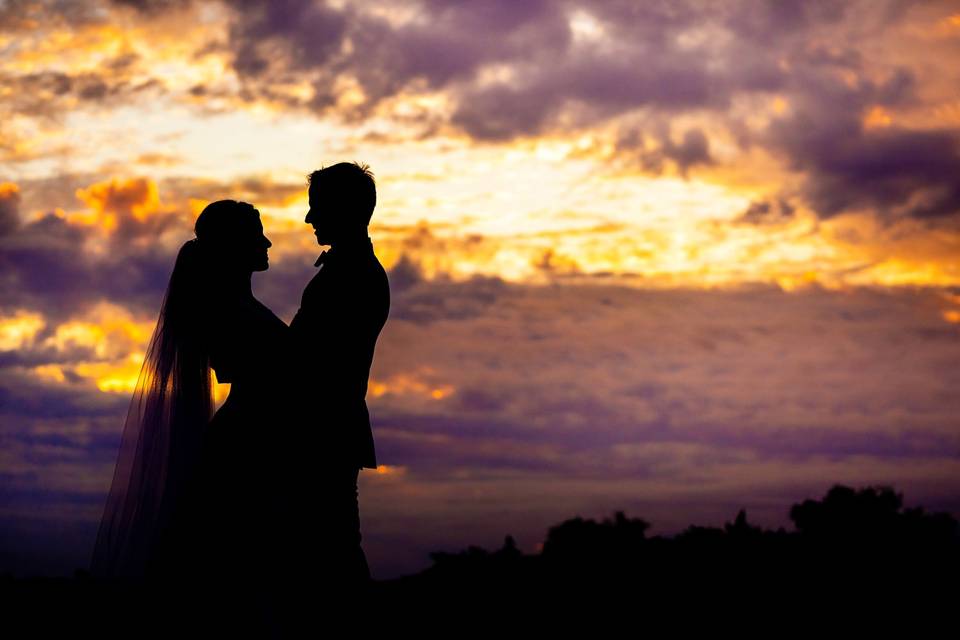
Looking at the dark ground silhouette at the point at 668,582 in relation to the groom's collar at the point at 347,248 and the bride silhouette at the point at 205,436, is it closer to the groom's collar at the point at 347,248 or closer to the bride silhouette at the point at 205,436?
the bride silhouette at the point at 205,436

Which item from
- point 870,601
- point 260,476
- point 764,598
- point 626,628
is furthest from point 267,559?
point 870,601

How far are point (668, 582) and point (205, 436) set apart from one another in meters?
4.94

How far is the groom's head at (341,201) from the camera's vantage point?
689 centimetres

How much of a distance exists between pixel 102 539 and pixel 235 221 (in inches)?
98.1

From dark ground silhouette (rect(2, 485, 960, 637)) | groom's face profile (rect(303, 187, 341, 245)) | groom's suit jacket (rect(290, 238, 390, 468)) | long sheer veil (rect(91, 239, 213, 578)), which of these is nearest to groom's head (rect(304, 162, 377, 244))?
groom's face profile (rect(303, 187, 341, 245))

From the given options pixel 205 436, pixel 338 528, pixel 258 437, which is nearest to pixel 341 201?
pixel 258 437

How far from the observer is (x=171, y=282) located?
7789 mm

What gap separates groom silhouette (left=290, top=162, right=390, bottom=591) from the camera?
668cm

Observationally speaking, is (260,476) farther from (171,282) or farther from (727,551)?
(727,551)

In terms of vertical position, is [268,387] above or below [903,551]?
above

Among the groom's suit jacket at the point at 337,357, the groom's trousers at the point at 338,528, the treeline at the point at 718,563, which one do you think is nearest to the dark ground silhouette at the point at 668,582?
the treeline at the point at 718,563

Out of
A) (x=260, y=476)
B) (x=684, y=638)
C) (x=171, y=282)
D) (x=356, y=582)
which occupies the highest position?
(x=171, y=282)

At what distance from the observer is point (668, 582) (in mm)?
10023

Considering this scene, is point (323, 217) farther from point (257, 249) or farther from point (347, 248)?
point (257, 249)
